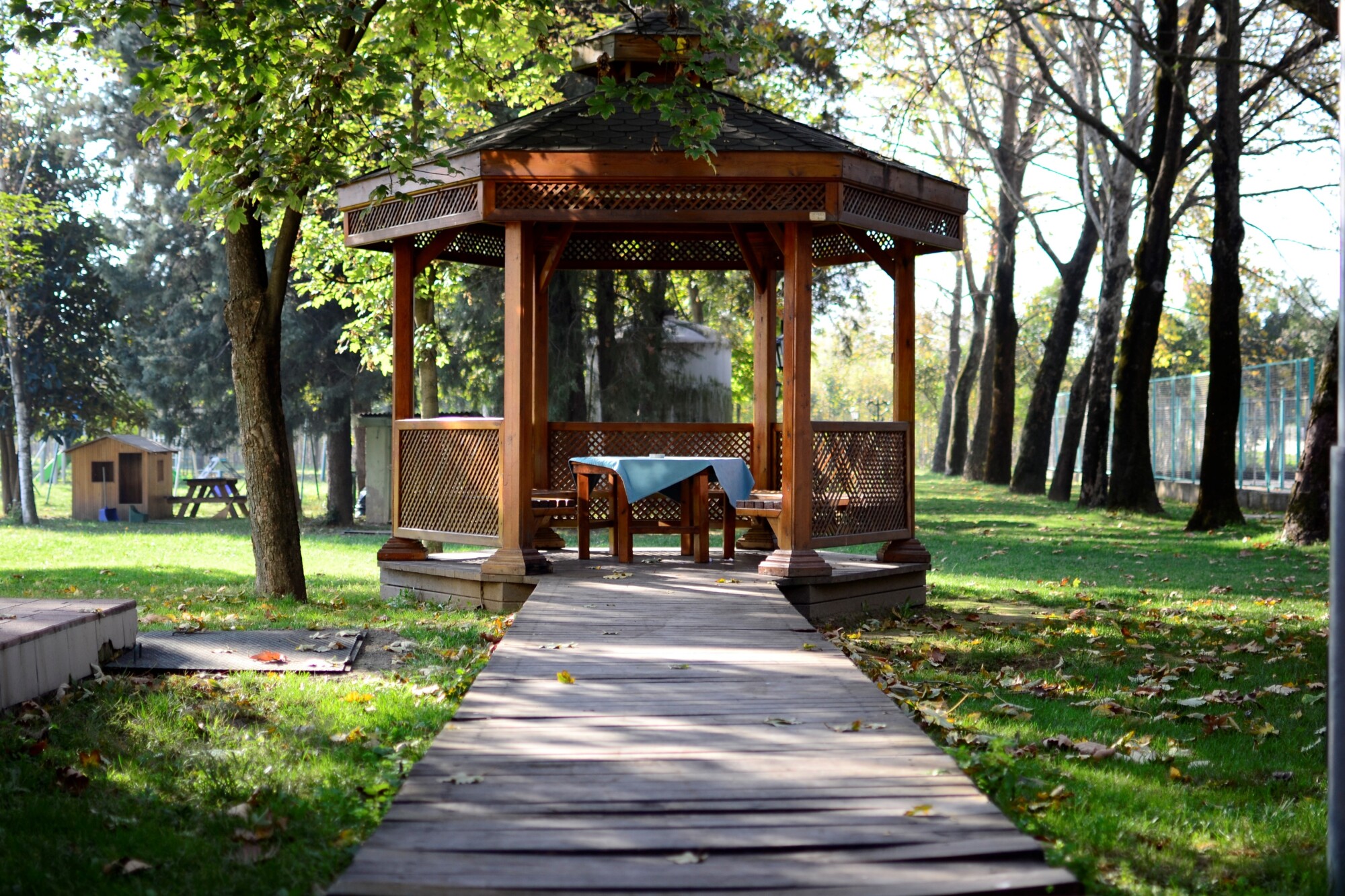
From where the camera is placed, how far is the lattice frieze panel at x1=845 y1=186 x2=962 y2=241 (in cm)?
920

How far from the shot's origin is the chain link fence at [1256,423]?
72.5 feet

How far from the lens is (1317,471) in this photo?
14883 millimetres

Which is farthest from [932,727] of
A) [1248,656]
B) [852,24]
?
[852,24]

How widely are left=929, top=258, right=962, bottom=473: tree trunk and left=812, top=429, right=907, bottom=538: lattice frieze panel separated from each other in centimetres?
3270

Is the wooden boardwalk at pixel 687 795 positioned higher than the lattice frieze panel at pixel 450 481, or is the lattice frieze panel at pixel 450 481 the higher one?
the lattice frieze panel at pixel 450 481

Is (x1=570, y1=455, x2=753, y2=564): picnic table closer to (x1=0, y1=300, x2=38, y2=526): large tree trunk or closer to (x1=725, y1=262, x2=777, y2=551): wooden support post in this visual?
(x1=725, y1=262, x2=777, y2=551): wooden support post

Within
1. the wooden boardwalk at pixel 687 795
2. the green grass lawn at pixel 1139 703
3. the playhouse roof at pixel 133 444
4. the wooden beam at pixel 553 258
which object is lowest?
the green grass lawn at pixel 1139 703

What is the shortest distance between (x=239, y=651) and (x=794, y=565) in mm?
4082

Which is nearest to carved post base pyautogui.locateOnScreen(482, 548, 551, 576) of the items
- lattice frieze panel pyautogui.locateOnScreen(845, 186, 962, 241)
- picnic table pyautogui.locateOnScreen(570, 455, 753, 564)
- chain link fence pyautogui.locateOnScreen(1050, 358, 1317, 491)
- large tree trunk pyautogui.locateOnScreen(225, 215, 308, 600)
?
picnic table pyautogui.locateOnScreen(570, 455, 753, 564)

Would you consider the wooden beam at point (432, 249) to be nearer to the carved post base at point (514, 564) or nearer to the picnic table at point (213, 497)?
the carved post base at point (514, 564)

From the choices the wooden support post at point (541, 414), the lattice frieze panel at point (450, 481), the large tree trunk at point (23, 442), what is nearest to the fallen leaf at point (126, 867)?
the lattice frieze panel at point (450, 481)

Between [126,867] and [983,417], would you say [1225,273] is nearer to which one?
[126,867]

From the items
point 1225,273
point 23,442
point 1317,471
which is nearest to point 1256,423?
point 1225,273

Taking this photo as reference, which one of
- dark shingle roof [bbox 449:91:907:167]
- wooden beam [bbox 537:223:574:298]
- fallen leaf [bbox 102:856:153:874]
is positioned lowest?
fallen leaf [bbox 102:856:153:874]
